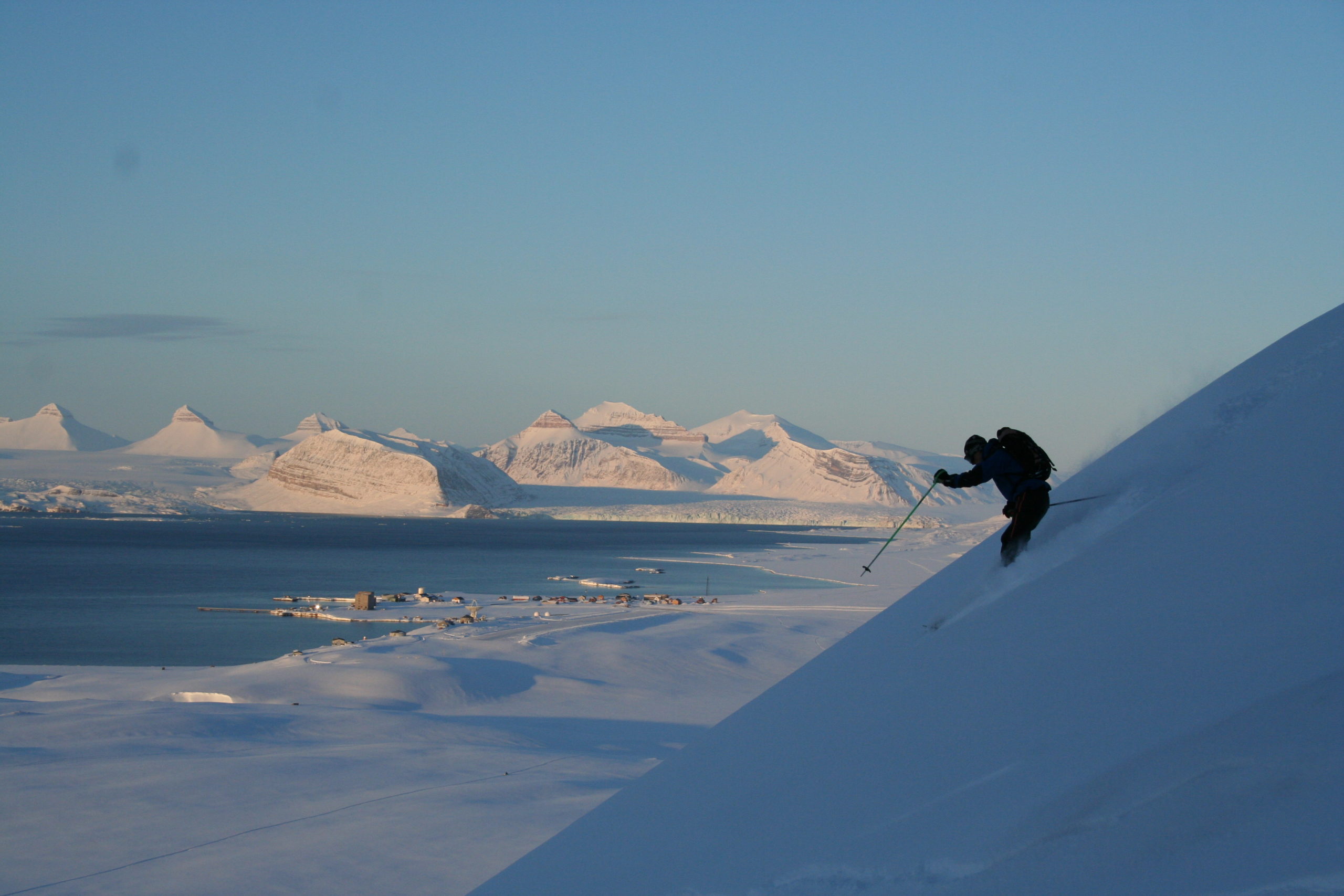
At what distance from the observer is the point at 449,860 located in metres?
8.55

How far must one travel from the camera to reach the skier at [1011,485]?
465cm

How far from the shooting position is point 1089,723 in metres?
3.11

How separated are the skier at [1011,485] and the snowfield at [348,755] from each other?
83.2 inches

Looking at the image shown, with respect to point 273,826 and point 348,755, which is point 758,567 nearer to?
point 348,755

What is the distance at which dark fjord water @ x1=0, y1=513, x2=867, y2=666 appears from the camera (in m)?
35.9

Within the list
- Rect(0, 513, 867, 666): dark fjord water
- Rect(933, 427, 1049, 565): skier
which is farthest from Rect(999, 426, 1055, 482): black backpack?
Rect(0, 513, 867, 666): dark fjord water

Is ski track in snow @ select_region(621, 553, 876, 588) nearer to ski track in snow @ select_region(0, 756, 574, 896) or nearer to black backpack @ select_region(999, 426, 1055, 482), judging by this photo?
ski track in snow @ select_region(0, 756, 574, 896)

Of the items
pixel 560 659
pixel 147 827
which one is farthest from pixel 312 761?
pixel 560 659

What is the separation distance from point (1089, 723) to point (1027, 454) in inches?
78.7

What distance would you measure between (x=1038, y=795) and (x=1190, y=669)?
570mm

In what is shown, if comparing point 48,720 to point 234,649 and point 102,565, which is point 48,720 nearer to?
point 234,649

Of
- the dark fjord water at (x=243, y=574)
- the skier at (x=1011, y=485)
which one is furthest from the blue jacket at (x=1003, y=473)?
the dark fjord water at (x=243, y=574)

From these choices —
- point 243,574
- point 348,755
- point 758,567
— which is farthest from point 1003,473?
point 758,567

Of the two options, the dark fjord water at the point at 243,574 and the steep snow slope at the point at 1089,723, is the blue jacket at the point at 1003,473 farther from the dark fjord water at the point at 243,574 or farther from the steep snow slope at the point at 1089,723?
the dark fjord water at the point at 243,574
